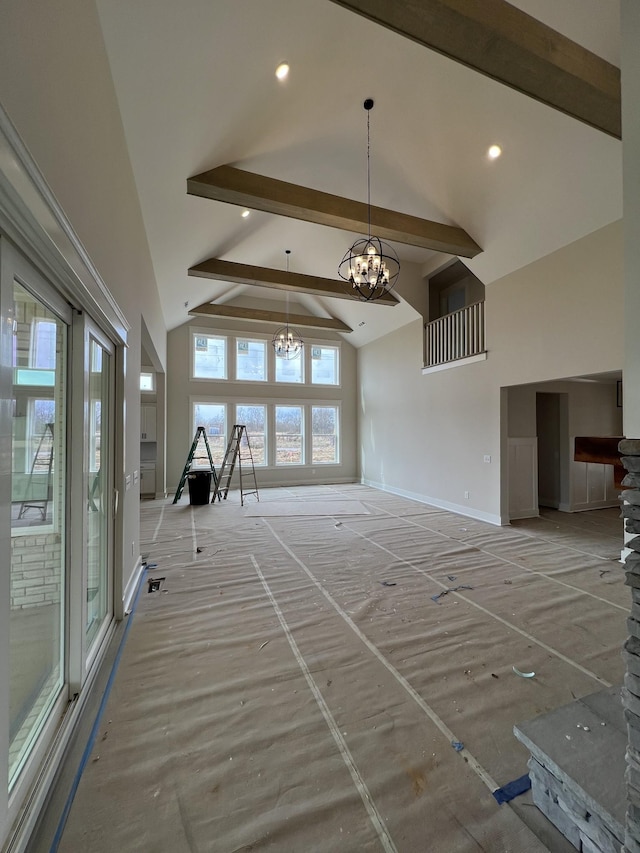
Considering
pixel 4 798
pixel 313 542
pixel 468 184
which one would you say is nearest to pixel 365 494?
pixel 313 542

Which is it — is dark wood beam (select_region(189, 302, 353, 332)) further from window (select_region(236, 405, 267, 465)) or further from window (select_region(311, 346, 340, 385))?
window (select_region(236, 405, 267, 465))


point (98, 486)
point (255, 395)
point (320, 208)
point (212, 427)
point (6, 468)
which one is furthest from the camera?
point (255, 395)

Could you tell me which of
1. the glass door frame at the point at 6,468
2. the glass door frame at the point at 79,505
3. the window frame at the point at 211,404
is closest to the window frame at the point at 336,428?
the window frame at the point at 211,404

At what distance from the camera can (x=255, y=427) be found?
9344 millimetres

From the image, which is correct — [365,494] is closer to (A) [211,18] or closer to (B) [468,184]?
(B) [468,184]

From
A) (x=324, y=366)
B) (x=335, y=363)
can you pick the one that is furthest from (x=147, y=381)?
(x=335, y=363)

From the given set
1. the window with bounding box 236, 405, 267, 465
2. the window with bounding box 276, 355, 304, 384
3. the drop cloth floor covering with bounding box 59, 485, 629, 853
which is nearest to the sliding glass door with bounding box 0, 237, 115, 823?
the drop cloth floor covering with bounding box 59, 485, 629, 853

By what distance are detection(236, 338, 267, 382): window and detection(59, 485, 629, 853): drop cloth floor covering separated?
5803mm

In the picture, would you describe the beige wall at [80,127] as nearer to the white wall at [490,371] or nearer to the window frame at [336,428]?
the white wall at [490,371]

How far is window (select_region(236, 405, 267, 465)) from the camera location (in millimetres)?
9234

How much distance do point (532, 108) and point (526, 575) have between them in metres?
4.68

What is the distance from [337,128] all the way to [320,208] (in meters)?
0.83

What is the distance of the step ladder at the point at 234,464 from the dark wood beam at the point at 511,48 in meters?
6.50

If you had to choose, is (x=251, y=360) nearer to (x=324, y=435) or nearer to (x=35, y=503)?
(x=324, y=435)
